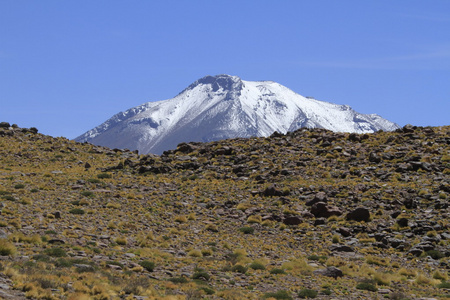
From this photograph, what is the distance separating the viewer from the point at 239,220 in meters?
36.6

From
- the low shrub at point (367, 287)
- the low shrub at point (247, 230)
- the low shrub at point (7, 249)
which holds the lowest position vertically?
the low shrub at point (367, 287)

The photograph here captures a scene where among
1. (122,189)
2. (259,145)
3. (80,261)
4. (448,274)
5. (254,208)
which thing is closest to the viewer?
(80,261)

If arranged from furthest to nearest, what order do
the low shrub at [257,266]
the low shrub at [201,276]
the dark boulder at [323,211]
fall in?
the dark boulder at [323,211] → the low shrub at [257,266] → the low shrub at [201,276]

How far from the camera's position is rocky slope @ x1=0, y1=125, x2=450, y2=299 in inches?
848

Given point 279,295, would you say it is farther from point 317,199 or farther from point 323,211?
point 317,199

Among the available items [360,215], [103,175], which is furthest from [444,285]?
[103,175]

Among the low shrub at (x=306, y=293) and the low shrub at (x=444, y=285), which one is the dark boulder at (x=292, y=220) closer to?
the low shrub at (x=444, y=285)

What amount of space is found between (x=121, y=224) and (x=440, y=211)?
22.8m

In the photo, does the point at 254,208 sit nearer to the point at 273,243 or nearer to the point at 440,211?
the point at 273,243

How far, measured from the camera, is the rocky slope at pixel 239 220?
70.6 ft

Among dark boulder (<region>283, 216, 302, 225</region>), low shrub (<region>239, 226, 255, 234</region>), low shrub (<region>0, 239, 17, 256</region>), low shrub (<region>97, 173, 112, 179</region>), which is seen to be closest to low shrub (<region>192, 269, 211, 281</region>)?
low shrub (<region>0, 239, 17, 256</region>)

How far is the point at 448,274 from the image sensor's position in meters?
26.5

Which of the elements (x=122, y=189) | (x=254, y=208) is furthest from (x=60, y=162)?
(x=254, y=208)

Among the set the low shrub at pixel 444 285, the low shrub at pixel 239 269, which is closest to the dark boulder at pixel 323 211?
the low shrub at pixel 444 285
